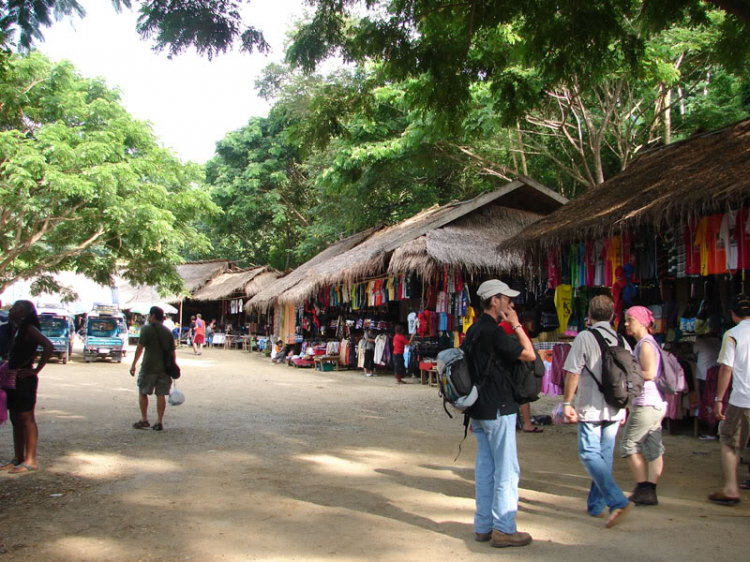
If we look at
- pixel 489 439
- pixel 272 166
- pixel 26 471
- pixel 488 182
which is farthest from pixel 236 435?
pixel 272 166

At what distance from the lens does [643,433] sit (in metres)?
4.86

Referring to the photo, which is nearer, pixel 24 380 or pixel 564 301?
pixel 24 380

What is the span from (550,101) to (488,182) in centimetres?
538

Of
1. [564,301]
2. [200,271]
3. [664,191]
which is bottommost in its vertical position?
[564,301]

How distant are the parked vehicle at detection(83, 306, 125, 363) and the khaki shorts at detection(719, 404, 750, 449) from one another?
19.5 metres

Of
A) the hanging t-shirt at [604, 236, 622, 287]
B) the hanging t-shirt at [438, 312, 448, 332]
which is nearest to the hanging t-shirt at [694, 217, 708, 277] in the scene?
the hanging t-shirt at [604, 236, 622, 287]

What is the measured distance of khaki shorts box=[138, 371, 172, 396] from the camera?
8.29 meters

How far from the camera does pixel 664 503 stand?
505cm

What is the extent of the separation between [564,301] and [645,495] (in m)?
5.60

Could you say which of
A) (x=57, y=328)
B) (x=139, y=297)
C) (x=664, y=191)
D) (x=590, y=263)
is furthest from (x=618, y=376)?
(x=139, y=297)

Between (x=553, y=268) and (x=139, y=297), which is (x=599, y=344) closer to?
(x=553, y=268)

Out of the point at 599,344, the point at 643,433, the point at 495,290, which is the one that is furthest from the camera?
the point at 643,433

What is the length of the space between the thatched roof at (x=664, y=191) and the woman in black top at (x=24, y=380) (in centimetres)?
654

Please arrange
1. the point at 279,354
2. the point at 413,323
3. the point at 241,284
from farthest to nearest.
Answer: the point at 241,284 → the point at 279,354 → the point at 413,323
